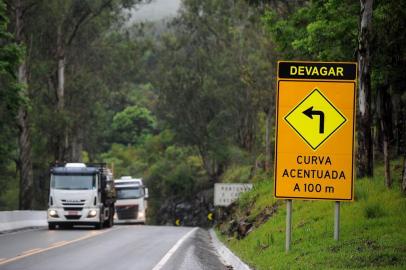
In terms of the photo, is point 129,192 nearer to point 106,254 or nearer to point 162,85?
point 162,85

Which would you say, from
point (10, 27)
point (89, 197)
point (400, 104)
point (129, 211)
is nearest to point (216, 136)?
point (129, 211)

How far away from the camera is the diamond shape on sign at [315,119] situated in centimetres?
1486

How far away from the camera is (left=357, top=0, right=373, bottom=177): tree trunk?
66.1ft

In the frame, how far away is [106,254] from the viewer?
19562 millimetres

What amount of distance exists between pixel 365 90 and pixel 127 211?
34.7 meters

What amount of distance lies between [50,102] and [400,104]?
114 ft

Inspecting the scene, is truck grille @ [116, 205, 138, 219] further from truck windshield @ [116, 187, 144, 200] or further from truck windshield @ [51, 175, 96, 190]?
truck windshield @ [51, 175, 96, 190]

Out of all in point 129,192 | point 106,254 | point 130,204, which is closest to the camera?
point 106,254

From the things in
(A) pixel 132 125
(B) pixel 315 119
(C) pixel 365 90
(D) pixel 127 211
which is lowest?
(D) pixel 127 211

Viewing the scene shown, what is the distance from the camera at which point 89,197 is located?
33781 millimetres

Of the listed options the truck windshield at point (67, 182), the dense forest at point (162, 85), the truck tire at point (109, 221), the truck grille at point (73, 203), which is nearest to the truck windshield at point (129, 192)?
the dense forest at point (162, 85)

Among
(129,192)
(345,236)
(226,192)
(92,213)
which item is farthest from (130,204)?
(345,236)

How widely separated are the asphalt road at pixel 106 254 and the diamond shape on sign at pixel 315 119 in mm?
3811

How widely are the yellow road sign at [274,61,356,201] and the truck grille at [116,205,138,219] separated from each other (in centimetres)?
3885
